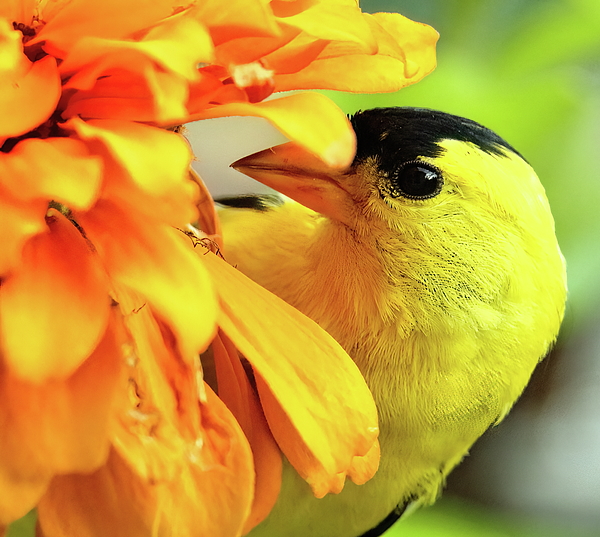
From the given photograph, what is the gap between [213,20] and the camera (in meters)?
0.18

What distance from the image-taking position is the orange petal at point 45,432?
0.17 meters

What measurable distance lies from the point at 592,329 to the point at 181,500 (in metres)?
0.32

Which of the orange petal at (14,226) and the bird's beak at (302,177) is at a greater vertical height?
the orange petal at (14,226)

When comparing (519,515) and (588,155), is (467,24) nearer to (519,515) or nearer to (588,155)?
(588,155)

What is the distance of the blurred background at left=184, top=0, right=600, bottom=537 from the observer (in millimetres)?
387

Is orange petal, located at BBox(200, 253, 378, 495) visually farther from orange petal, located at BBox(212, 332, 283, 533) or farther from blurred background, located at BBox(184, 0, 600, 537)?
blurred background, located at BBox(184, 0, 600, 537)

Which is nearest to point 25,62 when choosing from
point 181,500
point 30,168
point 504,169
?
point 30,168

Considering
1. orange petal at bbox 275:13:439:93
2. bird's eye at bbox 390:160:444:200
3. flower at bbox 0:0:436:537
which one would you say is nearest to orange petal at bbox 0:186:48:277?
flower at bbox 0:0:436:537

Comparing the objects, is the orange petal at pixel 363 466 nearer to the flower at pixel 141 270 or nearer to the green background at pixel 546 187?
the flower at pixel 141 270

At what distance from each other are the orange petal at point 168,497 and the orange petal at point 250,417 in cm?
4

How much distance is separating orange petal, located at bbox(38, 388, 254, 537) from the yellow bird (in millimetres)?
105

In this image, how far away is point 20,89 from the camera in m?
0.16

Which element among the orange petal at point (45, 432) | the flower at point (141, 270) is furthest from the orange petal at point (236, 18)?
the orange petal at point (45, 432)

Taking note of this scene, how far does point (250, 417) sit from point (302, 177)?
121mm
